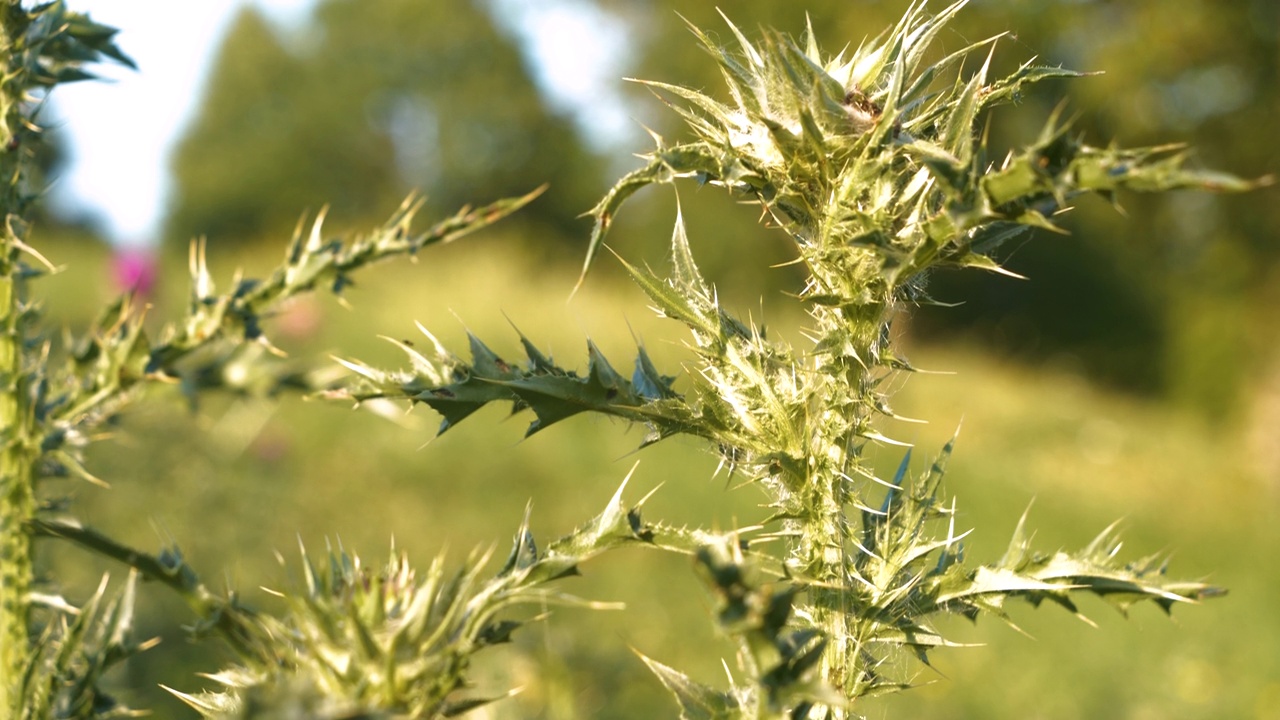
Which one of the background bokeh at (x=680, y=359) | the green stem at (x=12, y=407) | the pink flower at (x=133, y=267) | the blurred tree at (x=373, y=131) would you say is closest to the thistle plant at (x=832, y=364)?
the background bokeh at (x=680, y=359)

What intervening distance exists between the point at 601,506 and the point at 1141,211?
1656cm

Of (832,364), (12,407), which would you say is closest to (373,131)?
(12,407)

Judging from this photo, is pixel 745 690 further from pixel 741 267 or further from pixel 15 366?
pixel 741 267

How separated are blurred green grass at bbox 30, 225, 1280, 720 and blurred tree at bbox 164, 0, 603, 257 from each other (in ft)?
62.2

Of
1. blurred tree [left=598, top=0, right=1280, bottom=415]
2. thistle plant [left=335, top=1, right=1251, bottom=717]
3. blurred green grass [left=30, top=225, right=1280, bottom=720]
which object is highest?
blurred tree [left=598, top=0, right=1280, bottom=415]

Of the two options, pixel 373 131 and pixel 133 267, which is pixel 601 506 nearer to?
pixel 133 267

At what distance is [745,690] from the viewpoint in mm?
1300

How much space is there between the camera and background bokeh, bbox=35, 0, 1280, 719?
6.11m

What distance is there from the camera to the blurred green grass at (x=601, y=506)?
489 cm

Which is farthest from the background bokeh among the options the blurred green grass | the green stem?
the green stem

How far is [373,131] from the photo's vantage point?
35938 mm

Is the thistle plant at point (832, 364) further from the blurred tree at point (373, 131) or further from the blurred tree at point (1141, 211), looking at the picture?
the blurred tree at point (373, 131)

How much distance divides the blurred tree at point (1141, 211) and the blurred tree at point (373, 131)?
33.2 ft

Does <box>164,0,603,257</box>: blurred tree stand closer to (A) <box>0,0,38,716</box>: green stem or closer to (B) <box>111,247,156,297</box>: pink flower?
(B) <box>111,247,156,297</box>: pink flower
